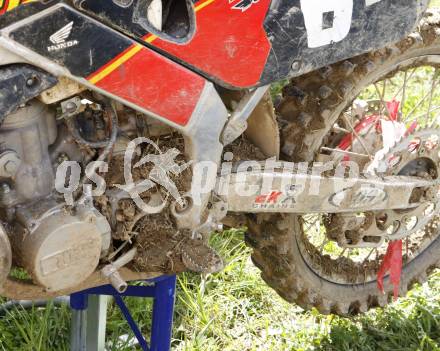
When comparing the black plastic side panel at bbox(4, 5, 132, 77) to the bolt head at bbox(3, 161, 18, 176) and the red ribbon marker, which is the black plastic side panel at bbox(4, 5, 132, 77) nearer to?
the bolt head at bbox(3, 161, 18, 176)

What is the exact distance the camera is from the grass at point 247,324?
2703mm

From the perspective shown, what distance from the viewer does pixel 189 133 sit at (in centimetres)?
187

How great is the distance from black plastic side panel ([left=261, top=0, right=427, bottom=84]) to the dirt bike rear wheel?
120 mm

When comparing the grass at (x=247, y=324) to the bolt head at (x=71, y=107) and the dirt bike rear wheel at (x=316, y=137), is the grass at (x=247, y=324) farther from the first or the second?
the bolt head at (x=71, y=107)

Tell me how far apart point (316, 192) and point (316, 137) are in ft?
0.53

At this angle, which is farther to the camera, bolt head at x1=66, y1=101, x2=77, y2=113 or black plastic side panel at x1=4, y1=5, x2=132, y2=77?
bolt head at x1=66, y1=101, x2=77, y2=113

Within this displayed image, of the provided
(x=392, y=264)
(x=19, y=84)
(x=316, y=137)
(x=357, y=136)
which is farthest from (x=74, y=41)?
(x=392, y=264)

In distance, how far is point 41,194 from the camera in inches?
71.7

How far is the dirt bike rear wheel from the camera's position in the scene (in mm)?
2238

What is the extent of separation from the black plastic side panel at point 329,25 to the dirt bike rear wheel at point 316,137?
12cm

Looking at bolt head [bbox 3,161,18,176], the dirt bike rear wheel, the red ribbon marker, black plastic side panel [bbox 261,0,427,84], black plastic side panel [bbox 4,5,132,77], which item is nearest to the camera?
black plastic side panel [bbox 4,5,132,77]

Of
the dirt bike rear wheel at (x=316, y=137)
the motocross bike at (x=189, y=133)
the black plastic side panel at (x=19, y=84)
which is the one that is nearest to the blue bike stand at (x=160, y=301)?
the motocross bike at (x=189, y=133)

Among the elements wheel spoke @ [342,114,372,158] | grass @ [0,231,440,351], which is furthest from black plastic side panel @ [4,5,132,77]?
grass @ [0,231,440,351]

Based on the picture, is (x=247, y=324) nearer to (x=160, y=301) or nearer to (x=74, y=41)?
(x=160, y=301)
